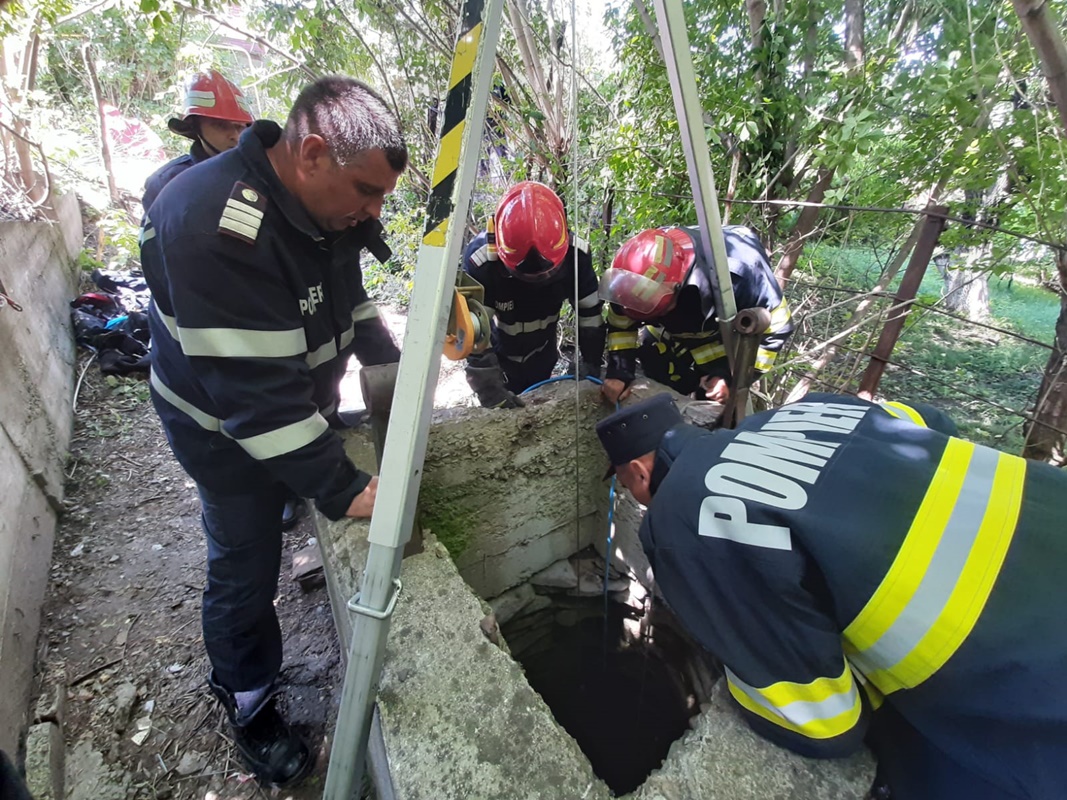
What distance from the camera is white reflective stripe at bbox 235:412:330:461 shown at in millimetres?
1251

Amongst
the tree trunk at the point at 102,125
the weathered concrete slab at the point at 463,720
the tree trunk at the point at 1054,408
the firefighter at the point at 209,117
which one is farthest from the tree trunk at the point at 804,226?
the tree trunk at the point at 102,125

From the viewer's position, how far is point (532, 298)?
2988 mm

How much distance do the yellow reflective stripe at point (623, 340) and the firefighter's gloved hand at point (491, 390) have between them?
692mm

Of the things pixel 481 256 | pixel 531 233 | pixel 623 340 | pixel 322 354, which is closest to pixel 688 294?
pixel 623 340

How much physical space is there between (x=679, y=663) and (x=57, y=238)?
6.43m

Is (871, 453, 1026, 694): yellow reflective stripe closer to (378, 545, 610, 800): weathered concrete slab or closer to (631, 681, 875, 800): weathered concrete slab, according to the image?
(631, 681, 875, 800): weathered concrete slab

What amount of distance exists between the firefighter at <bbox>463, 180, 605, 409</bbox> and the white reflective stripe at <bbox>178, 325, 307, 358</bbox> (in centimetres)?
95

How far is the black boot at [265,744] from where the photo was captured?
1778 mm

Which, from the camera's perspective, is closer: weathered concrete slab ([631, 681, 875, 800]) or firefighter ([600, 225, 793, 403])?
weathered concrete slab ([631, 681, 875, 800])

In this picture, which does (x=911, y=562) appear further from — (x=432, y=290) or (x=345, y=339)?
(x=345, y=339)

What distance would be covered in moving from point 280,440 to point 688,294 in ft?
6.61

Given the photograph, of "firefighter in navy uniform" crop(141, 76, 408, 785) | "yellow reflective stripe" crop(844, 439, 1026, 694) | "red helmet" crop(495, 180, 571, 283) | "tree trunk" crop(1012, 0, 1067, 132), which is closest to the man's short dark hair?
"firefighter in navy uniform" crop(141, 76, 408, 785)

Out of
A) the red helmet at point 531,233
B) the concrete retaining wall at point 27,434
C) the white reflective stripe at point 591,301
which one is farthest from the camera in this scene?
the white reflective stripe at point 591,301

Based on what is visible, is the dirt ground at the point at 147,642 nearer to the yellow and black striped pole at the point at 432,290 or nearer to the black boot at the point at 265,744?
the black boot at the point at 265,744
